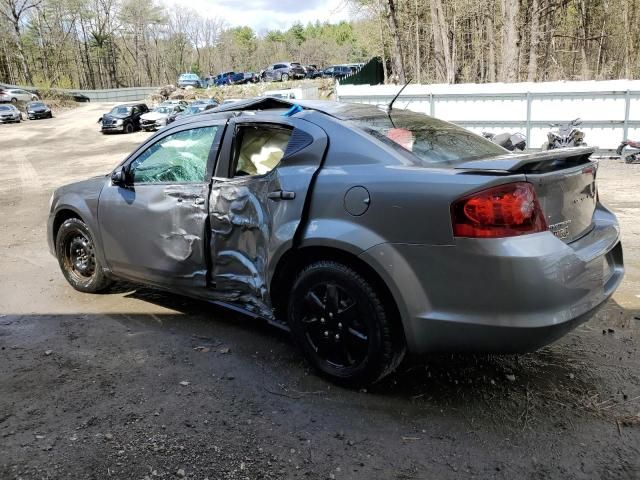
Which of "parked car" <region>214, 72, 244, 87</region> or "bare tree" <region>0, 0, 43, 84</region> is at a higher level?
"bare tree" <region>0, 0, 43, 84</region>

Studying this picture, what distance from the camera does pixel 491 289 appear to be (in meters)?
2.59

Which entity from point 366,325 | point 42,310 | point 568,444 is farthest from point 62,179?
point 568,444

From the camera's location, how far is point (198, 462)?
2.58m

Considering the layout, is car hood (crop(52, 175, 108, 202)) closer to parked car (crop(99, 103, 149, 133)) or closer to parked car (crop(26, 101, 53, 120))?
parked car (crop(99, 103, 149, 133))

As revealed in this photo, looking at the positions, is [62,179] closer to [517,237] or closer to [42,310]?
[42,310]

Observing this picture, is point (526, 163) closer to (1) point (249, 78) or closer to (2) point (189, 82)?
(2) point (189, 82)

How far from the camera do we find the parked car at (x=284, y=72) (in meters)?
51.9

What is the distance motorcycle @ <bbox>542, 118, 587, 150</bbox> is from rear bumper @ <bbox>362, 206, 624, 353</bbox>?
420 inches

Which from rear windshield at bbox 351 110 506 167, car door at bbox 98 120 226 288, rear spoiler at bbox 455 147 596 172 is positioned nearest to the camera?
rear spoiler at bbox 455 147 596 172

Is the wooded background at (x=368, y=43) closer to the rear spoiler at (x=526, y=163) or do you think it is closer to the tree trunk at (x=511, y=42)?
the tree trunk at (x=511, y=42)

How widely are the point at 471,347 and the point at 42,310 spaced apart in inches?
147

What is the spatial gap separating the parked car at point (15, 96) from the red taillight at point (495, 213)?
5087 centimetres

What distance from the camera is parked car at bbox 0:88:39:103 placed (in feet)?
147

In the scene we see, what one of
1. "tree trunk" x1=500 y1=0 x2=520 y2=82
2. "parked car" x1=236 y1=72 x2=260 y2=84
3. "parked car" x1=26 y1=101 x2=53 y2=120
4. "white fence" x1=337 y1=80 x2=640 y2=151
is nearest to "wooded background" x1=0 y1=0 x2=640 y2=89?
"tree trunk" x1=500 y1=0 x2=520 y2=82
